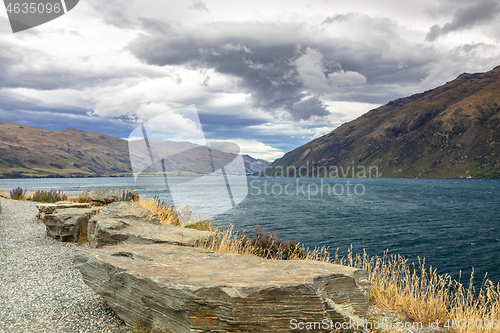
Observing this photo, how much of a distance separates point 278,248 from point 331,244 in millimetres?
14594

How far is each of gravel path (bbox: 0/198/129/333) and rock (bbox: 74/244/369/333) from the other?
2.06 feet

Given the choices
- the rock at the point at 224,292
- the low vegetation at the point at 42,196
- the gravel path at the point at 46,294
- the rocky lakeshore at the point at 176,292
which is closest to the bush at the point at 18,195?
the low vegetation at the point at 42,196

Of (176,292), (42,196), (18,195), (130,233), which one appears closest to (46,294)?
(130,233)

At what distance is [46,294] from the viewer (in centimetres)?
686

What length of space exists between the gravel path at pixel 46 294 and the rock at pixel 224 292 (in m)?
0.63

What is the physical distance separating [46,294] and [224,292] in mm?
5248

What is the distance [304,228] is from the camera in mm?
33594

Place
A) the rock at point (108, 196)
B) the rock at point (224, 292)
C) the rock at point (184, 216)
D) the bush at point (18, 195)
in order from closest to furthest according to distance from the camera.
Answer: the rock at point (224, 292) < the rock at point (184, 216) < the rock at point (108, 196) < the bush at point (18, 195)

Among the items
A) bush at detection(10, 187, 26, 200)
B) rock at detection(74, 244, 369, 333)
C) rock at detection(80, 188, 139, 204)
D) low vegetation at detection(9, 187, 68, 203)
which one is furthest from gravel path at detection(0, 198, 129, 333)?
bush at detection(10, 187, 26, 200)

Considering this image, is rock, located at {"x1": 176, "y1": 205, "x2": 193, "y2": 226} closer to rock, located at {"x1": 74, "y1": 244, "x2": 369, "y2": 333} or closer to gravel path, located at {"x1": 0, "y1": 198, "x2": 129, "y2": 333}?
gravel path, located at {"x1": 0, "y1": 198, "x2": 129, "y2": 333}

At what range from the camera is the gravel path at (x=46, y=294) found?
5.51 m

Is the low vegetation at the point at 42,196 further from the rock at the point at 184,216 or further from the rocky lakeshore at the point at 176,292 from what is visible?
the rocky lakeshore at the point at 176,292

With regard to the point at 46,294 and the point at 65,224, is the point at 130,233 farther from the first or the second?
the point at 65,224

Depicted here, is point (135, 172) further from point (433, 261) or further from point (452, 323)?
point (433, 261)
